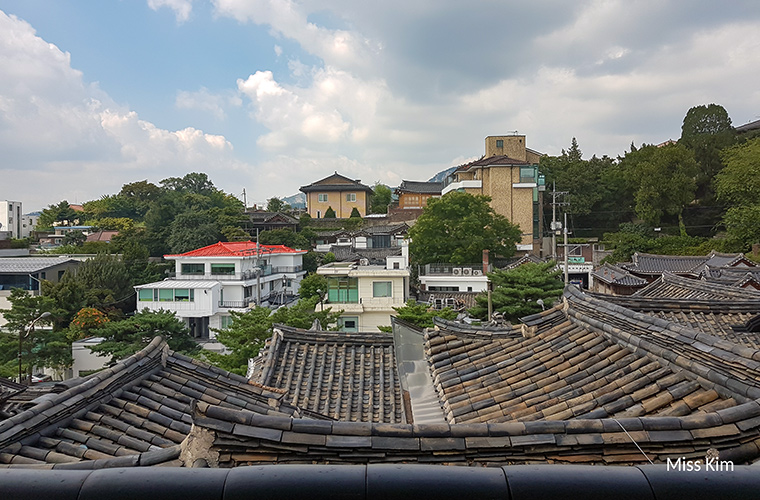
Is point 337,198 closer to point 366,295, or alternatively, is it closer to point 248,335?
point 366,295

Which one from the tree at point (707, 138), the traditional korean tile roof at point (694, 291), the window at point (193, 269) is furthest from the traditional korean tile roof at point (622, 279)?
the window at point (193, 269)

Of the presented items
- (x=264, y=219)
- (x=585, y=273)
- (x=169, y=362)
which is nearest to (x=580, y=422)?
(x=169, y=362)

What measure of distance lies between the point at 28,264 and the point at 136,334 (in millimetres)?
19980

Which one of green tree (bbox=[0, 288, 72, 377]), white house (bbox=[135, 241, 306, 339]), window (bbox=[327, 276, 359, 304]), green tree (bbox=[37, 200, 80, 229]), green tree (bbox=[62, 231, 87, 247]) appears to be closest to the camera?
green tree (bbox=[0, 288, 72, 377])

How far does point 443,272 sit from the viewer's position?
34344mm

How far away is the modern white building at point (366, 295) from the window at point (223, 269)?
9.54 m

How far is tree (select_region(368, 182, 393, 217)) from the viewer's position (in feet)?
228

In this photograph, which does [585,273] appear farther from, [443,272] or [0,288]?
[0,288]

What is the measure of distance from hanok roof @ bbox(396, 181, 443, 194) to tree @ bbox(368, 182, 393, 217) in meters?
4.78

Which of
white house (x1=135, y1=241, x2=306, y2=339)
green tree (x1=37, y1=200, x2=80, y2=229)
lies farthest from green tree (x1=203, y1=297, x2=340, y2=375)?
green tree (x1=37, y1=200, x2=80, y2=229)

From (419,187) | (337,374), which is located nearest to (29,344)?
(337,374)

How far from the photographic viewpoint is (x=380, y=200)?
240 feet

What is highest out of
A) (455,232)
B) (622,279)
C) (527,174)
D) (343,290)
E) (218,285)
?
(527,174)

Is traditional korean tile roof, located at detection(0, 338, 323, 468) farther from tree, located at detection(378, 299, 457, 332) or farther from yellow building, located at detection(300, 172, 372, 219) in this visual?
yellow building, located at detection(300, 172, 372, 219)
